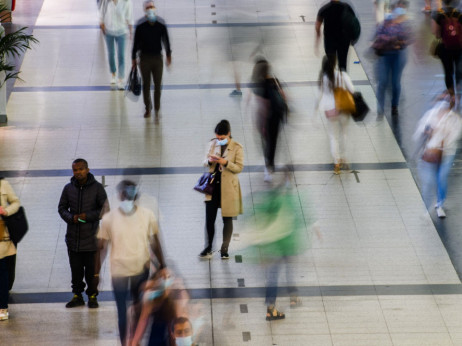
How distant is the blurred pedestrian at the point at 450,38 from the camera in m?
12.8

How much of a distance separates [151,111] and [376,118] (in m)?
3.36

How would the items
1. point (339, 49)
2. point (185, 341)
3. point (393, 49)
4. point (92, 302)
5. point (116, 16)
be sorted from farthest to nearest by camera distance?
point (116, 16), point (339, 49), point (393, 49), point (92, 302), point (185, 341)

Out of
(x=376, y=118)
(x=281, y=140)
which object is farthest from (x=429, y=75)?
(x=281, y=140)

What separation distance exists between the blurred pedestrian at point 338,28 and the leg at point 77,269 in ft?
19.1

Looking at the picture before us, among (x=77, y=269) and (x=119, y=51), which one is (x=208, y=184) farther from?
(x=119, y=51)

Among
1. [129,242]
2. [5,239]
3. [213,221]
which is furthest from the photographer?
[213,221]

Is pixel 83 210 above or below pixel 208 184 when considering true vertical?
above

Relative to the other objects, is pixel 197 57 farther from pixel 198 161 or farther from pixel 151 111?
pixel 198 161

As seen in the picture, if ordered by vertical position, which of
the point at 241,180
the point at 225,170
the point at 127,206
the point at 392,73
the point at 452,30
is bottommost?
the point at 241,180

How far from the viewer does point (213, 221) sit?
9398 mm

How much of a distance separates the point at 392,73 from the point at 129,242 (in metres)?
6.75

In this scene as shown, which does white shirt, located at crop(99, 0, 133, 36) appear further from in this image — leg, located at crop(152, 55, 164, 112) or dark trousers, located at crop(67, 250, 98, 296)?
dark trousers, located at crop(67, 250, 98, 296)

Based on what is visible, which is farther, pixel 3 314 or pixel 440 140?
pixel 440 140

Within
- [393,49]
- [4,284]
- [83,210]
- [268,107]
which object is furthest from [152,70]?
[4,284]
